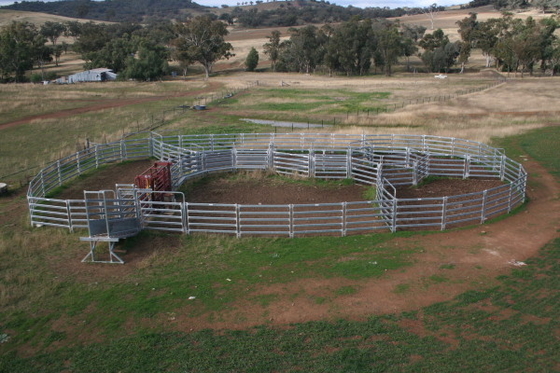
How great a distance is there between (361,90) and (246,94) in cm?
1688

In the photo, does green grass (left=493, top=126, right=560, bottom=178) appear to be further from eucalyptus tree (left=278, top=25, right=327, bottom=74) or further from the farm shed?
the farm shed

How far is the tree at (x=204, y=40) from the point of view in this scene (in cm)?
9900

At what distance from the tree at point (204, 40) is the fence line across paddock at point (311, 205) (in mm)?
71585

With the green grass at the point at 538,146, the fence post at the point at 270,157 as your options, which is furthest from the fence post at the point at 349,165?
the green grass at the point at 538,146

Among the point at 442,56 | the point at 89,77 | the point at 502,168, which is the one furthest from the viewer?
the point at 442,56

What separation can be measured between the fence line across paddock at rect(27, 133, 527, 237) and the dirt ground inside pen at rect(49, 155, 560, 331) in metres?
0.89

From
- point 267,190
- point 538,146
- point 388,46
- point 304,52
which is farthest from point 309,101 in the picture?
point 304,52

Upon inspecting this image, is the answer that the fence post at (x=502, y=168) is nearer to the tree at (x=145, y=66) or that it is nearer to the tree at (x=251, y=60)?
the tree at (x=145, y=66)

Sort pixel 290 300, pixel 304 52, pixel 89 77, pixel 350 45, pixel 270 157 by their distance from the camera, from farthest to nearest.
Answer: pixel 304 52
pixel 350 45
pixel 89 77
pixel 270 157
pixel 290 300

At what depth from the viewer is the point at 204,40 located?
101250mm

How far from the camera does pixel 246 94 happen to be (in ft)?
205

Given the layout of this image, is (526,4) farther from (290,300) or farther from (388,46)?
(290,300)

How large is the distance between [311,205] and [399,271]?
337 cm

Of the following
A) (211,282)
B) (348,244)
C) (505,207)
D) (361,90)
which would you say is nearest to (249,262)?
(211,282)
